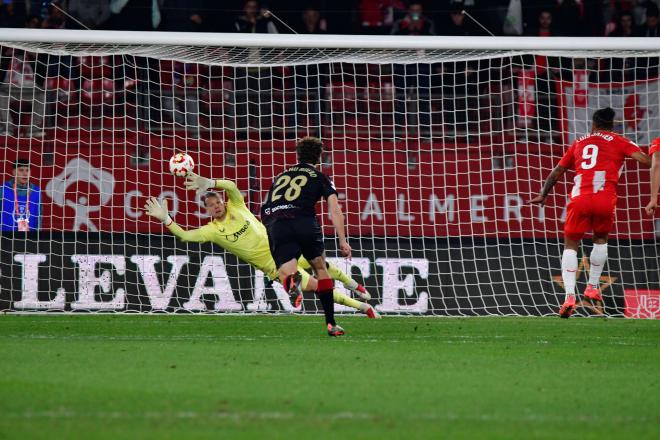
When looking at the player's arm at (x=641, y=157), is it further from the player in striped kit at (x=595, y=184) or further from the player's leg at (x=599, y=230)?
the player's leg at (x=599, y=230)

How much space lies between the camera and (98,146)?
14633 mm

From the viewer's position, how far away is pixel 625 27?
1688cm

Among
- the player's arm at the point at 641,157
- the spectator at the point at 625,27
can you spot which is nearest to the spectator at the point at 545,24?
the spectator at the point at 625,27

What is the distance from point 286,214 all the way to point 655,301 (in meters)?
6.14

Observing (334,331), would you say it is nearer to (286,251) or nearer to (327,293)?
(327,293)

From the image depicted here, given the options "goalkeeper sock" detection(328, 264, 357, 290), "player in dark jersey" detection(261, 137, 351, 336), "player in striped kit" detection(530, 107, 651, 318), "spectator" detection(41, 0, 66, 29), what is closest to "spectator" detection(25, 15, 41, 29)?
"spectator" detection(41, 0, 66, 29)

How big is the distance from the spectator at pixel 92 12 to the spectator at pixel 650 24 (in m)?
8.47

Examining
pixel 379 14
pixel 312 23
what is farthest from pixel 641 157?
pixel 379 14

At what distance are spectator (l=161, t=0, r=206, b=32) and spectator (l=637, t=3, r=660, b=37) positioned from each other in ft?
22.9

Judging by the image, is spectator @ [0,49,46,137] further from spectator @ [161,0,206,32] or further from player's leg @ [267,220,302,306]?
player's leg @ [267,220,302,306]

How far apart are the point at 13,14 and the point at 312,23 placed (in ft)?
15.2

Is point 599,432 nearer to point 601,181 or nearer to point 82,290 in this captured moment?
point 601,181

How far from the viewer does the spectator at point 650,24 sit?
1677 cm

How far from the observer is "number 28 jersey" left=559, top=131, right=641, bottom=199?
10375 millimetres
